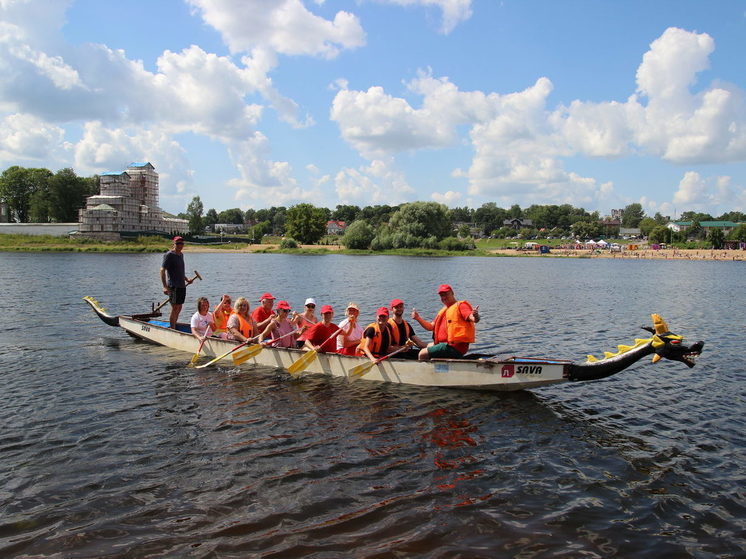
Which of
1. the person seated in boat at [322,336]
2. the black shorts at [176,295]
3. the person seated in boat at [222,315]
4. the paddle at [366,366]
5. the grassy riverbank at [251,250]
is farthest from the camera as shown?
the grassy riverbank at [251,250]

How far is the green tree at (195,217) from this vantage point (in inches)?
6117

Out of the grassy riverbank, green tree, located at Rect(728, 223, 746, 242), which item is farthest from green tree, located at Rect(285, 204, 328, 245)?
green tree, located at Rect(728, 223, 746, 242)

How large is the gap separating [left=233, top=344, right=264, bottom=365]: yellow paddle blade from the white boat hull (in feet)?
0.53

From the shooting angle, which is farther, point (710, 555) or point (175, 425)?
point (175, 425)

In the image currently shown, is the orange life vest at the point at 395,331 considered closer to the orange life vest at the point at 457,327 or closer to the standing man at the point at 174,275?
the orange life vest at the point at 457,327

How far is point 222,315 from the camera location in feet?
51.7

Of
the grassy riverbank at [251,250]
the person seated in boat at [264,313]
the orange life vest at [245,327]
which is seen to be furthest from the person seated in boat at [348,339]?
the grassy riverbank at [251,250]

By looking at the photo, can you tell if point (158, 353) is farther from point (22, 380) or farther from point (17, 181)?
point (17, 181)

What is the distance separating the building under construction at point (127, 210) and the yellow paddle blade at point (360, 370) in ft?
397

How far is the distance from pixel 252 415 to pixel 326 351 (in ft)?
10.5

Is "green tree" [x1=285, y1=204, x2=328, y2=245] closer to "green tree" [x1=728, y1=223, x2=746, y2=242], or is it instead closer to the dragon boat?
"green tree" [x1=728, y1=223, x2=746, y2=242]

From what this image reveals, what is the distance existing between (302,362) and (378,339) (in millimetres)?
2086

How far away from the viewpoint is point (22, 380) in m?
13.0

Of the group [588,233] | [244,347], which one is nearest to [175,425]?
[244,347]
